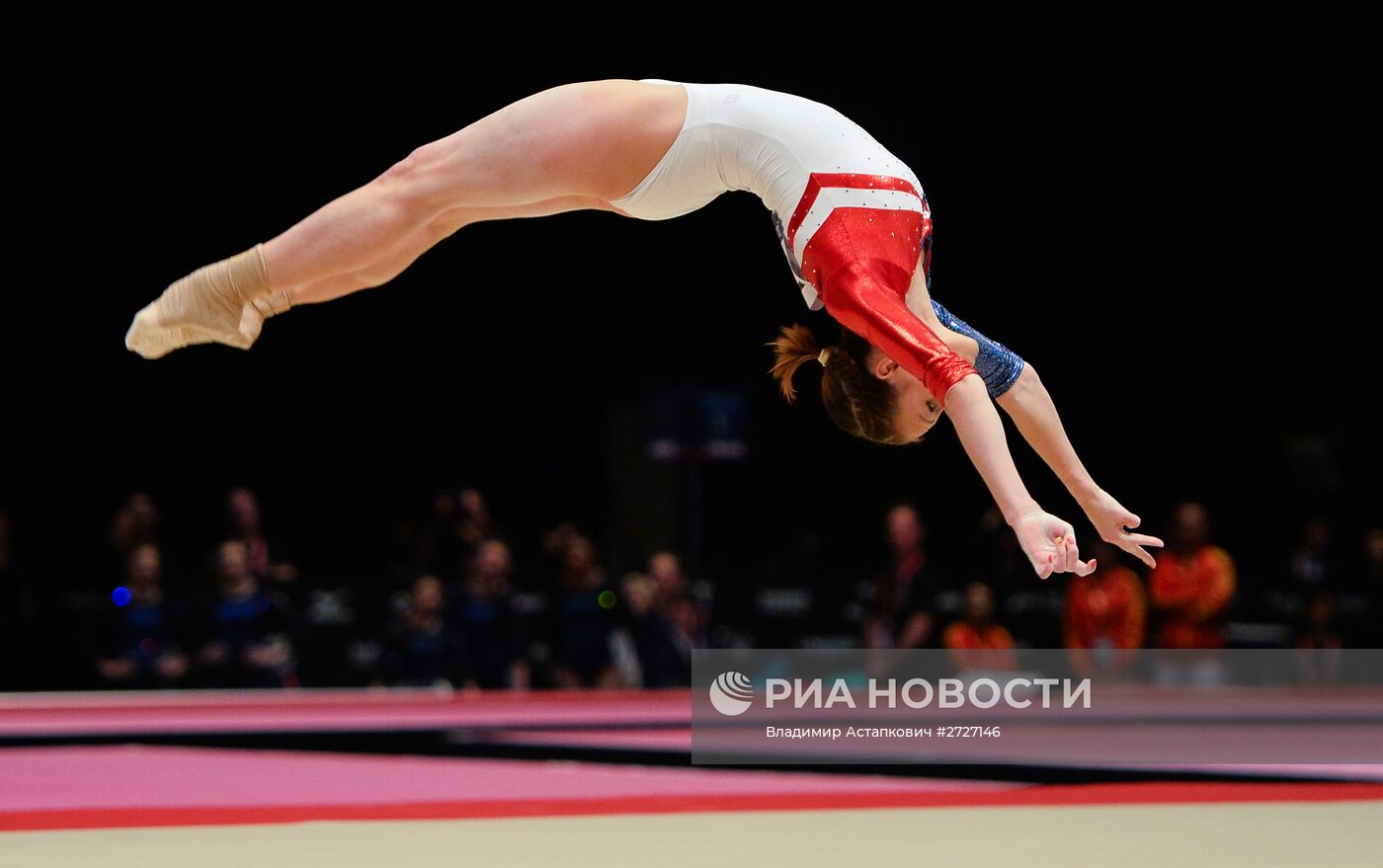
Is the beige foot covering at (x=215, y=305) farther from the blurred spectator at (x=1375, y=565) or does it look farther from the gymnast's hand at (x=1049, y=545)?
the blurred spectator at (x=1375, y=565)

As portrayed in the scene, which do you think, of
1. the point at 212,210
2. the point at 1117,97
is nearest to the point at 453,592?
the point at 212,210

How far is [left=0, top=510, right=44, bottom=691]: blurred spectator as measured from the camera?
8.77 metres

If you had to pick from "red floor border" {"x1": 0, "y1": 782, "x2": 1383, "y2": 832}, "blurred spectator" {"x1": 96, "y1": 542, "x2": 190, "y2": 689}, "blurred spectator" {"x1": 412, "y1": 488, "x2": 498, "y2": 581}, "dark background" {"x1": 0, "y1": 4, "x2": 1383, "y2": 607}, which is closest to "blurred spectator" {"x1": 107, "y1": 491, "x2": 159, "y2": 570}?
"blurred spectator" {"x1": 96, "y1": 542, "x2": 190, "y2": 689}

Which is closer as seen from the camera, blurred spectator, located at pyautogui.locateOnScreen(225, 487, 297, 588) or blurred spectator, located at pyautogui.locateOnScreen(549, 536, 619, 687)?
blurred spectator, located at pyautogui.locateOnScreen(225, 487, 297, 588)

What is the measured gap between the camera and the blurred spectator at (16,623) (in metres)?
8.77

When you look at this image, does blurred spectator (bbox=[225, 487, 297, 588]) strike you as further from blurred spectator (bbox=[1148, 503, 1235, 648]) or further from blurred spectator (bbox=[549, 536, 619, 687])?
blurred spectator (bbox=[1148, 503, 1235, 648])

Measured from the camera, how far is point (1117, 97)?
11.5 m

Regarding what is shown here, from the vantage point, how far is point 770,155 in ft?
13.0

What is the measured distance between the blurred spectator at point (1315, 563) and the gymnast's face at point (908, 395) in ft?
24.5

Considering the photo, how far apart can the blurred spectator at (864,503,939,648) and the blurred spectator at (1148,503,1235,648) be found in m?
1.47

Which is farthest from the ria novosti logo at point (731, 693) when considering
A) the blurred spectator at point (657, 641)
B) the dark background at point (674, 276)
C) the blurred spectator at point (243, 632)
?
the blurred spectator at point (243, 632)

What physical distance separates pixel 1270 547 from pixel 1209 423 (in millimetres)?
1032

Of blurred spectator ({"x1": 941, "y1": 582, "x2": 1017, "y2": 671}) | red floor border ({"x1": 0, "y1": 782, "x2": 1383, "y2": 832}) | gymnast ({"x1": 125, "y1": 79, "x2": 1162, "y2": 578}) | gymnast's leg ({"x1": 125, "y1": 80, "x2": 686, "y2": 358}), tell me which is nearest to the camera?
gymnast ({"x1": 125, "y1": 79, "x2": 1162, "y2": 578})

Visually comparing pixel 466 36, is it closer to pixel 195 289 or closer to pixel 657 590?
pixel 657 590
